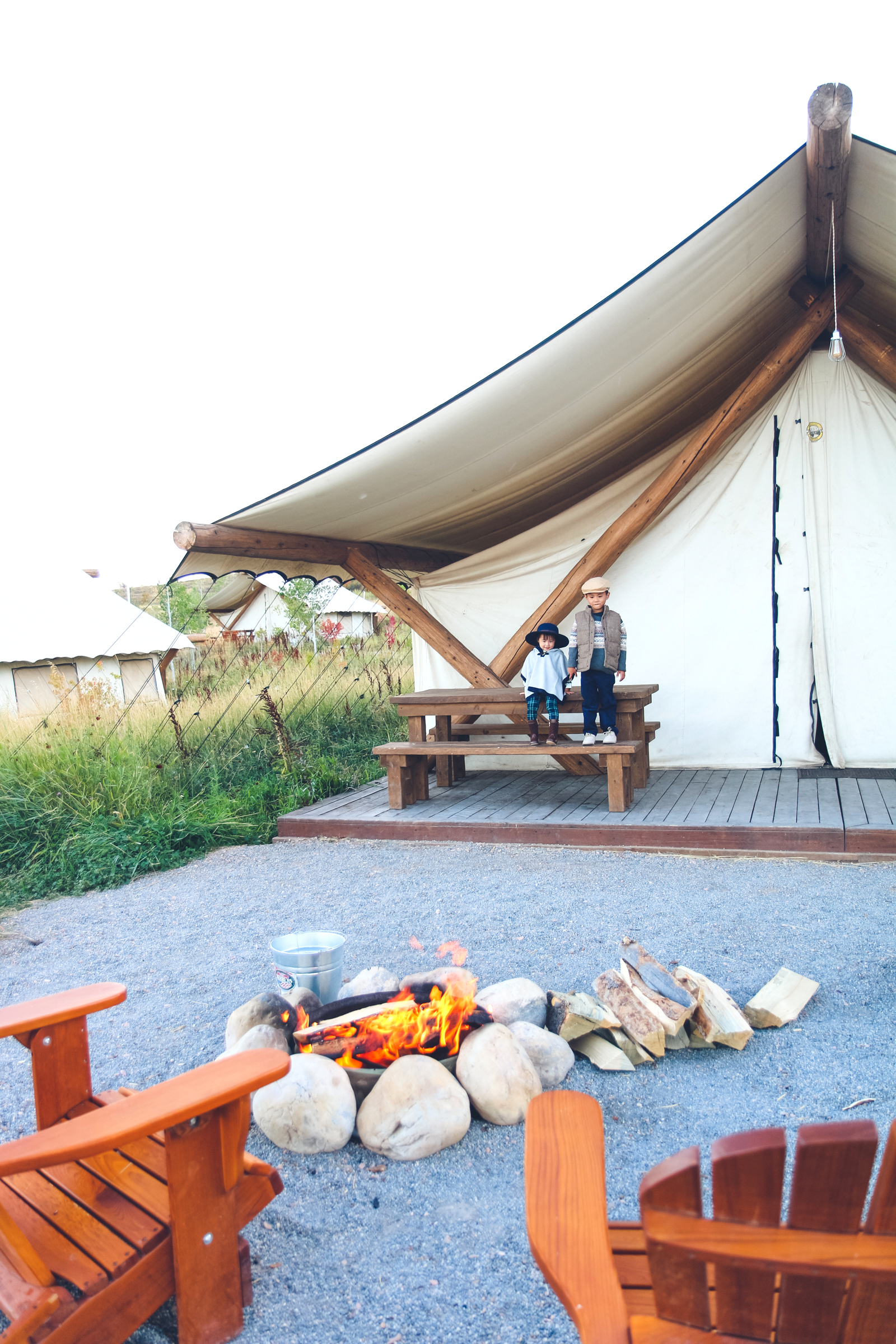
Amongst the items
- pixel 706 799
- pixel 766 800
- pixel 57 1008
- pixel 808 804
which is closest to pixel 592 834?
pixel 706 799

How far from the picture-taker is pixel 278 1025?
259 cm

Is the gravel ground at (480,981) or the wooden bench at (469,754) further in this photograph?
the wooden bench at (469,754)

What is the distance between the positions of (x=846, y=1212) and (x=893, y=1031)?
210 cm

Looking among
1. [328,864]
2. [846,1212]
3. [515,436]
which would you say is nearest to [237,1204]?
[846,1212]

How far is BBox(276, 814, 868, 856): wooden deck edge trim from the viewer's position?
4.55 m

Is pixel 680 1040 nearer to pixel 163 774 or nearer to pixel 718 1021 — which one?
pixel 718 1021

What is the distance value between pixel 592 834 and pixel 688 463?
2.70m

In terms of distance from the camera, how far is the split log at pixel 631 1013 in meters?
2.60

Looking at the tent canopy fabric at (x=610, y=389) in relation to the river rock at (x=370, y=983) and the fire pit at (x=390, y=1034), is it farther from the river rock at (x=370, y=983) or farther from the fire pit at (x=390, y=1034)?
the fire pit at (x=390, y=1034)

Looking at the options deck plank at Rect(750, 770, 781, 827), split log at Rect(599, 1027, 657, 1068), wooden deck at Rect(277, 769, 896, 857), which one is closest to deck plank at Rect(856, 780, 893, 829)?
wooden deck at Rect(277, 769, 896, 857)

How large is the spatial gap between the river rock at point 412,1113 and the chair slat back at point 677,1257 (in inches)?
Result: 55.7

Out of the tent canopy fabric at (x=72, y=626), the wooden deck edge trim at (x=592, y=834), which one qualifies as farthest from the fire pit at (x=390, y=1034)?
the tent canopy fabric at (x=72, y=626)

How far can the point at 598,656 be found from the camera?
539cm

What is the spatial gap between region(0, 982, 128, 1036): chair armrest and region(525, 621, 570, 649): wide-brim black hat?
12.7ft
